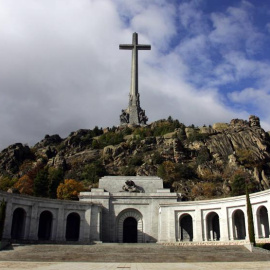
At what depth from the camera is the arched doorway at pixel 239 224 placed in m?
42.4

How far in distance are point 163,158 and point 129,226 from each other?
4598cm

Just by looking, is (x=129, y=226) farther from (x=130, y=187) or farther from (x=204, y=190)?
(x=204, y=190)

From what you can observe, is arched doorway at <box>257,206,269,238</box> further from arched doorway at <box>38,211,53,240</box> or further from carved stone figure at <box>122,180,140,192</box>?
arched doorway at <box>38,211,53,240</box>

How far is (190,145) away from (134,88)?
93.1 ft

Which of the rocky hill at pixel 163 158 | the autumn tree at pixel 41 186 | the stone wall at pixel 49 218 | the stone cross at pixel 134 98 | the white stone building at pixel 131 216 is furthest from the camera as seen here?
the stone cross at pixel 134 98

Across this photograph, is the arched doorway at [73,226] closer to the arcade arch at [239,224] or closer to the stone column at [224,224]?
the stone column at [224,224]

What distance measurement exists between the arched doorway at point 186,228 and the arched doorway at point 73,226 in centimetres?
1396

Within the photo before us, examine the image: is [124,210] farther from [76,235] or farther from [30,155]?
[30,155]

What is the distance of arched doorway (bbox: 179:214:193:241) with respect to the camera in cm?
4503

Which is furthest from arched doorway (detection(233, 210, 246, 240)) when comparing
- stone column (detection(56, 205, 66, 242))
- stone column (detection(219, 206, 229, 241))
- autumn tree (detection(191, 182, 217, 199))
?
autumn tree (detection(191, 182, 217, 199))

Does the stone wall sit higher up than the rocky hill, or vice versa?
the rocky hill

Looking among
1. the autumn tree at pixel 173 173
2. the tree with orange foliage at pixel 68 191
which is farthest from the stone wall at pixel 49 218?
the autumn tree at pixel 173 173

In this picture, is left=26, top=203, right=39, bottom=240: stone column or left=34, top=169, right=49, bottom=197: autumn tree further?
left=34, top=169, right=49, bottom=197: autumn tree

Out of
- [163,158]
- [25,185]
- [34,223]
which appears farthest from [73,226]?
[163,158]
